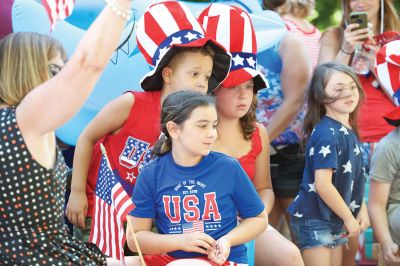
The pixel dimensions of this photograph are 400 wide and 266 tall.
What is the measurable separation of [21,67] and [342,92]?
2037 mm

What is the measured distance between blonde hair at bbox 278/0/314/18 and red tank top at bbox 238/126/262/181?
4.91 ft

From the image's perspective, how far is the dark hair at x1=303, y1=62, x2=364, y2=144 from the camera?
4.21m

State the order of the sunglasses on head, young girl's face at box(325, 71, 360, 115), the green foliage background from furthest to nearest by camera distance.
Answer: the green foliage background
young girl's face at box(325, 71, 360, 115)
the sunglasses on head

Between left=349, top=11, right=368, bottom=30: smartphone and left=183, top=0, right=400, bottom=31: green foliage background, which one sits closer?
left=349, top=11, right=368, bottom=30: smartphone

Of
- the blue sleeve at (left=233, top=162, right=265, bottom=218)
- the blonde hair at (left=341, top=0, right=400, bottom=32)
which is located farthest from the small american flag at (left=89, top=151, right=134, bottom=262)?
the blonde hair at (left=341, top=0, right=400, bottom=32)

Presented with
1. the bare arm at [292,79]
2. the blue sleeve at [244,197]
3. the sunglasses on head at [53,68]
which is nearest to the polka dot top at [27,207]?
the sunglasses on head at [53,68]

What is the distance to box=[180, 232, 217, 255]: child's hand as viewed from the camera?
3.09 meters

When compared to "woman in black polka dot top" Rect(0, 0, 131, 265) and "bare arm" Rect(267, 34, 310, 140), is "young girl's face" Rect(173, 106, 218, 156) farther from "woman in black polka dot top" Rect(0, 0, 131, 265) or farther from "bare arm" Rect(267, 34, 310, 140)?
"bare arm" Rect(267, 34, 310, 140)

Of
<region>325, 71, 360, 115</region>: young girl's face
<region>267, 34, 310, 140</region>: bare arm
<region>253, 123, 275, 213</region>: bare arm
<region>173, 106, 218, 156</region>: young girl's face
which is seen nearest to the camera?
<region>173, 106, 218, 156</region>: young girl's face

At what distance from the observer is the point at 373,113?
187 inches

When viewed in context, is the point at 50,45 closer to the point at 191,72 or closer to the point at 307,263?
the point at 191,72

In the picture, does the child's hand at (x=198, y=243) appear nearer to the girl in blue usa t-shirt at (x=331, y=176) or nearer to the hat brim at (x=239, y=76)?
the hat brim at (x=239, y=76)

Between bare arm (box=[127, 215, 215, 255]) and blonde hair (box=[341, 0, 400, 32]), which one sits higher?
blonde hair (box=[341, 0, 400, 32])

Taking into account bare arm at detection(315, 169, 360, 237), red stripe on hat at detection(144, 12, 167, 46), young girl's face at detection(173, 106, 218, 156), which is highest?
red stripe on hat at detection(144, 12, 167, 46)
